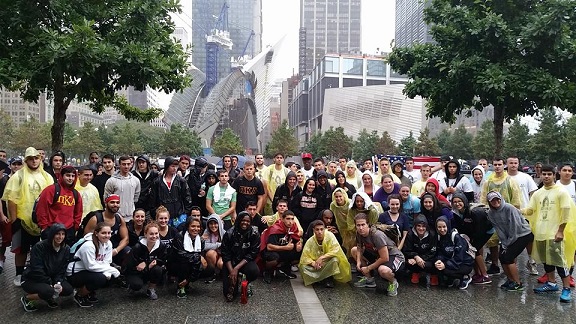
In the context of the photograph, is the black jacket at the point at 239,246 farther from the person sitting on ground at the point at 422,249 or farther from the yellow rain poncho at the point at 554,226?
the yellow rain poncho at the point at 554,226

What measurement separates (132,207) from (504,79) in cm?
767

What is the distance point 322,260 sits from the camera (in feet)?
20.2

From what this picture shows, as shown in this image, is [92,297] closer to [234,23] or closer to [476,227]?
[476,227]

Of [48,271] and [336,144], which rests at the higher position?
[336,144]

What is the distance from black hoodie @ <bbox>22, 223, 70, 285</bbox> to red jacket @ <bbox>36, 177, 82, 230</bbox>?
1.98 ft

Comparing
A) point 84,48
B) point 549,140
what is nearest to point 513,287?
point 84,48

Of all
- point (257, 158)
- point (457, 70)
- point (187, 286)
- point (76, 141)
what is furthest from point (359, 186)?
point (76, 141)

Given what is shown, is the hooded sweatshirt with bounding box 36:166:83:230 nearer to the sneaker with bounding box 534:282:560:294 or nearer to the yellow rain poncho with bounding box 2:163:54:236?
the yellow rain poncho with bounding box 2:163:54:236

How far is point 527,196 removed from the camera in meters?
7.21

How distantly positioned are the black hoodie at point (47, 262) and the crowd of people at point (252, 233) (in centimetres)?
1

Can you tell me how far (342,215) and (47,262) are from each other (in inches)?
158

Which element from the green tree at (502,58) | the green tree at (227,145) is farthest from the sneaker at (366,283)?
the green tree at (227,145)

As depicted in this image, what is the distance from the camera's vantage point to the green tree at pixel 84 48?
705cm

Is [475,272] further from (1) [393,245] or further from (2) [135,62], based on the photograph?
(2) [135,62]
